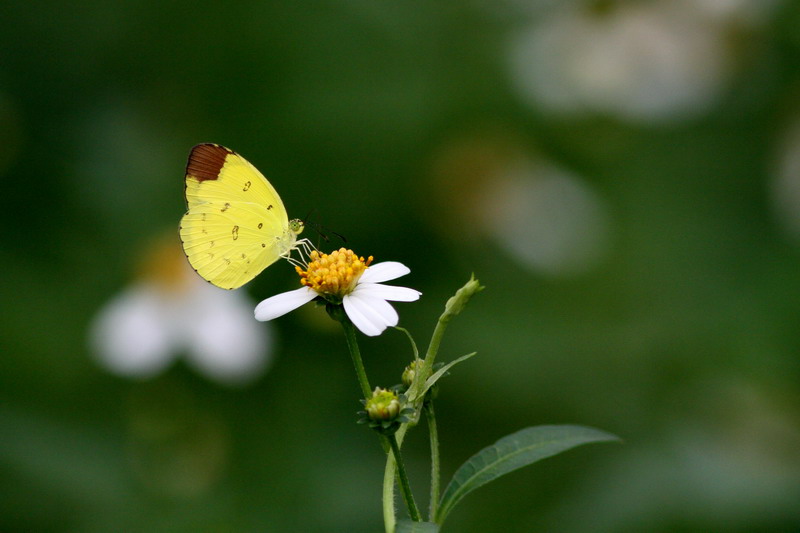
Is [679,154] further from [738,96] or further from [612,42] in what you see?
[612,42]

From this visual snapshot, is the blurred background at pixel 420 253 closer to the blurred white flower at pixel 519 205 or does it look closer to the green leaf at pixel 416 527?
the blurred white flower at pixel 519 205

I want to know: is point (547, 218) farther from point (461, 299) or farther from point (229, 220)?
point (461, 299)

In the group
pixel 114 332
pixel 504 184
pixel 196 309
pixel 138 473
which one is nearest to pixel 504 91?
pixel 504 184

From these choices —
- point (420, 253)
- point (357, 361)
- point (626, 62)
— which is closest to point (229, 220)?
point (357, 361)

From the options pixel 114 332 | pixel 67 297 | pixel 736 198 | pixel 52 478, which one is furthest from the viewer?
pixel 736 198

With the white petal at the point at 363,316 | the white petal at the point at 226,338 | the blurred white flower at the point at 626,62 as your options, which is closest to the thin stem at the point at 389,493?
the white petal at the point at 363,316
